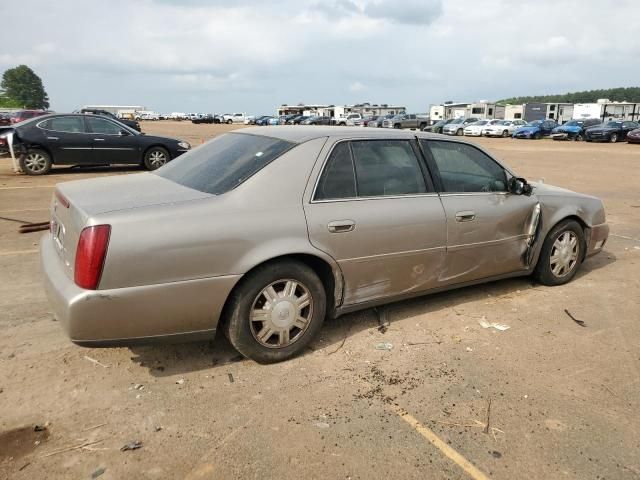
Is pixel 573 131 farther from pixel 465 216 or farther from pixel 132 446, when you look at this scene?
pixel 132 446

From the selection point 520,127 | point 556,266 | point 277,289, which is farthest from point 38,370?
point 520,127

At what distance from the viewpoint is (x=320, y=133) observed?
383 cm

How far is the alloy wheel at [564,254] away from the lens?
5.03 meters

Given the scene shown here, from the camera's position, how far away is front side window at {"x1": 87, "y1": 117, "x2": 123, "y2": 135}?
12.8 meters

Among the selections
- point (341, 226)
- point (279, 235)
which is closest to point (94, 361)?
point (279, 235)

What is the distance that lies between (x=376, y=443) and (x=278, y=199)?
1594 mm

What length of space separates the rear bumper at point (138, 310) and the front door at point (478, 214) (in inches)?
76.5

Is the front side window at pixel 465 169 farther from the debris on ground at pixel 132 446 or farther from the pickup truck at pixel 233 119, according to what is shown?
the pickup truck at pixel 233 119

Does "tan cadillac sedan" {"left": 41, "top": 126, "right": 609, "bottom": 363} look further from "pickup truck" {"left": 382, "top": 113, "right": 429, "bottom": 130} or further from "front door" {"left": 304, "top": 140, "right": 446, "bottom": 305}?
"pickup truck" {"left": 382, "top": 113, "right": 429, "bottom": 130}

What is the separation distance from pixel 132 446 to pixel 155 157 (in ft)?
38.4

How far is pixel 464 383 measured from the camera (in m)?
3.33

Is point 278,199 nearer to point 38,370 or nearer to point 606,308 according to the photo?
point 38,370

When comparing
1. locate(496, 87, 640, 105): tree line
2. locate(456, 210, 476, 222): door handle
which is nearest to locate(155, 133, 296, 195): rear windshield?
locate(456, 210, 476, 222): door handle

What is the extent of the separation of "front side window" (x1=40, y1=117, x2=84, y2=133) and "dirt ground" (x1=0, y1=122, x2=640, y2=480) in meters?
9.13
